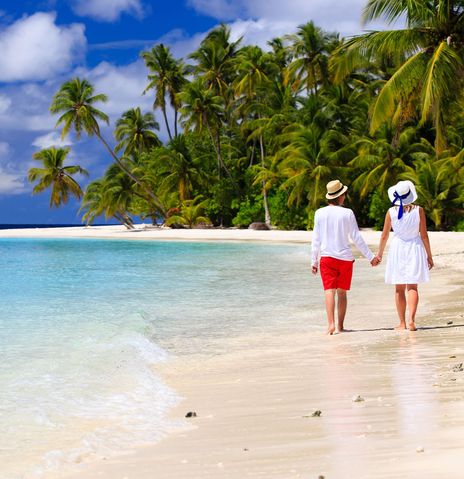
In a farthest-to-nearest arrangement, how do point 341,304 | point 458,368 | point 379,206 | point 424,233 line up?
point 379,206 → point 341,304 → point 424,233 → point 458,368

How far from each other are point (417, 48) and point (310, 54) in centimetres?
2533

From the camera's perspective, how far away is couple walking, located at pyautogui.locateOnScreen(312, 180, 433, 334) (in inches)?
252

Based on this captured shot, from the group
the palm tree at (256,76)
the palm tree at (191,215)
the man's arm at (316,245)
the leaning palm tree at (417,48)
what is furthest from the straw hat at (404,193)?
the palm tree at (191,215)

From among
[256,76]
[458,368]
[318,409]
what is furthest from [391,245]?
[256,76]

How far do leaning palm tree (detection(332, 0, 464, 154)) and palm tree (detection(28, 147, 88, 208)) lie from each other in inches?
1576

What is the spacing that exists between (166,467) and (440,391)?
1763 mm

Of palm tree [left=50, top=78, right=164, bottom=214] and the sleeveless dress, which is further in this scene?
palm tree [left=50, top=78, right=164, bottom=214]

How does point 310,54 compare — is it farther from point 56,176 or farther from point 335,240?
point 335,240

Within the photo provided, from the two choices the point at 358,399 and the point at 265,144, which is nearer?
the point at 358,399

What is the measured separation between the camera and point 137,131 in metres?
55.4

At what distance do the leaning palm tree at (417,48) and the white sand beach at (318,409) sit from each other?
11.1 m

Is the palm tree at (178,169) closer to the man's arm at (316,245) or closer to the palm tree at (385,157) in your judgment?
the palm tree at (385,157)

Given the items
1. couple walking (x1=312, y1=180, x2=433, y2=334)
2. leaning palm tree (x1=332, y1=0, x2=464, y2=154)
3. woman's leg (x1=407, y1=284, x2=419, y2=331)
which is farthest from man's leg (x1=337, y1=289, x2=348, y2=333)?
leaning palm tree (x1=332, y1=0, x2=464, y2=154)

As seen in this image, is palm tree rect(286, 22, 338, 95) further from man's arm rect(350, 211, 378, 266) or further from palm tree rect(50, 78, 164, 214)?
man's arm rect(350, 211, 378, 266)
